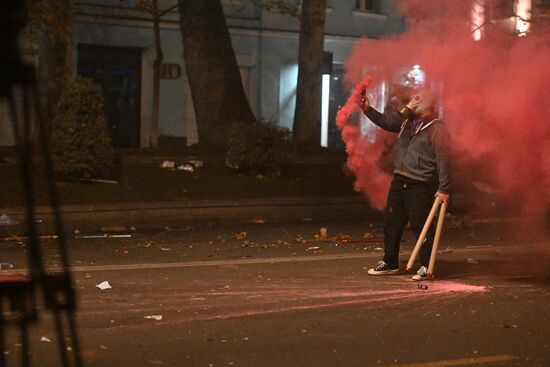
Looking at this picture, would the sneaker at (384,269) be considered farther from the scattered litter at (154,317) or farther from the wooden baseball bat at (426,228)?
the scattered litter at (154,317)

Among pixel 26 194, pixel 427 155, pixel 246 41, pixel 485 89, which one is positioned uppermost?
pixel 246 41

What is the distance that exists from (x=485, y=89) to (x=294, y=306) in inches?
139

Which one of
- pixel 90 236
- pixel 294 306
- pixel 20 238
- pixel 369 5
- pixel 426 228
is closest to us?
pixel 294 306

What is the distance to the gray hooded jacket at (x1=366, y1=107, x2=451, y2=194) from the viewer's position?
9.57 metres

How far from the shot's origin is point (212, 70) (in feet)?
66.0

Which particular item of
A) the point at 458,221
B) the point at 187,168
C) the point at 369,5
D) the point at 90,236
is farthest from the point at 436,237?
the point at 369,5

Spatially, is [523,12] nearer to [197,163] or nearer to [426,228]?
[197,163]

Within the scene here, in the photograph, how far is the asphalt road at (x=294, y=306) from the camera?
6715mm

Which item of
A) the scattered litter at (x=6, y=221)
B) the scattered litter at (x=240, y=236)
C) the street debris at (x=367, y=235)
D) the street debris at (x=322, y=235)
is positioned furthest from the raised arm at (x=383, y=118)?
the scattered litter at (x=6, y=221)

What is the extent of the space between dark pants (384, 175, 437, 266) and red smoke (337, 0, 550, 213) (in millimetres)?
1049

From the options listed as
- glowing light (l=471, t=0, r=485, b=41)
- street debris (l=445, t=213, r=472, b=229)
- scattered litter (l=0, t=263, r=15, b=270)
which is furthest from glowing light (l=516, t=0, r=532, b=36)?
scattered litter (l=0, t=263, r=15, b=270)

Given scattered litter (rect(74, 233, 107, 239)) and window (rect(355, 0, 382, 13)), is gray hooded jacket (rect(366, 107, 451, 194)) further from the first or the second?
window (rect(355, 0, 382, 13))

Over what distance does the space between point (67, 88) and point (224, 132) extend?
4387 millimetres

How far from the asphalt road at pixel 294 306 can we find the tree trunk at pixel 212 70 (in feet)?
24.0
